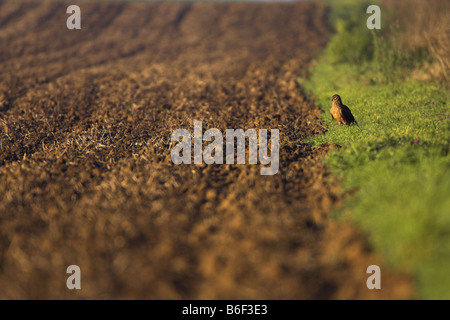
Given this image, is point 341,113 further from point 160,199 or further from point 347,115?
point 160,199

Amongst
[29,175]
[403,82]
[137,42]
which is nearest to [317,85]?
[403,82]

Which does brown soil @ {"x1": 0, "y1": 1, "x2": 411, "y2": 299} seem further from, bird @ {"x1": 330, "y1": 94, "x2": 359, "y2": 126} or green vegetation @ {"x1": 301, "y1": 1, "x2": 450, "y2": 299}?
bird @ {"x1": 330, "y1": 94, "x2": 359, "y2": 126}

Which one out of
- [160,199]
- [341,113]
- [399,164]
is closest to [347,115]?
[341,113]

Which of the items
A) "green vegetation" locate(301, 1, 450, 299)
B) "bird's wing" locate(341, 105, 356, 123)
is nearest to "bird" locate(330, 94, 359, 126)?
"bird's wing" locate(341, 105, 356, 123)

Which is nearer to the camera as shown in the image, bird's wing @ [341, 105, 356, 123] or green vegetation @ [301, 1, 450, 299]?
green vegetation @ [301, 1, 450, 299]

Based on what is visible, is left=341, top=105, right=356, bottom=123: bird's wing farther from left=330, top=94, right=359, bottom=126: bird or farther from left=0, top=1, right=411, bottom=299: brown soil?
left=0, top=1, right=411, bottom=299: brown soil

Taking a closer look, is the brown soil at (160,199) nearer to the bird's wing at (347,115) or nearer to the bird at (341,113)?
the bird at (341,113)
